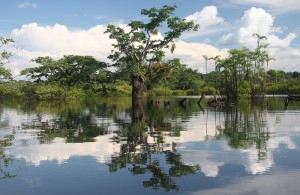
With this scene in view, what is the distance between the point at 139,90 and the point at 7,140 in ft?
133

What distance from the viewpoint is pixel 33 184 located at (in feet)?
32.5

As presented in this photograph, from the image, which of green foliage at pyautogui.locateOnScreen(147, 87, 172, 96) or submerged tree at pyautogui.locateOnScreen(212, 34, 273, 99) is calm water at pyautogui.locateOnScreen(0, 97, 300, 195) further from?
green foliage at pyautogui.locateOnScreen(147, 87, 172, 96)

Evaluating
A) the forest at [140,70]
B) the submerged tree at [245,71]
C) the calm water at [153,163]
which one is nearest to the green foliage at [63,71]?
the forest at [140,70]

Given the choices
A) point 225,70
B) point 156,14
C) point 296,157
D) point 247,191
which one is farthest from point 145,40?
point 247,191

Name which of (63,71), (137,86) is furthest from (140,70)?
(63,71)

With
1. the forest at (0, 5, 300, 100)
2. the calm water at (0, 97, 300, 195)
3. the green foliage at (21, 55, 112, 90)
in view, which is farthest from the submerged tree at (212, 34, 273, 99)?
the calm water at (0, 97, 300, 195)

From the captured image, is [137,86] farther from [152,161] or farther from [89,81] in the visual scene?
[152,161]

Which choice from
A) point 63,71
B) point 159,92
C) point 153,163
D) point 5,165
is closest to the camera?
point 153,163

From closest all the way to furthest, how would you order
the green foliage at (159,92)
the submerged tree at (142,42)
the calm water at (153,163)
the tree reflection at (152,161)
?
the calm water at (153,163), the tree reflection at (152,161), the submerged tree at (142,42), the green foliage at (159,92)

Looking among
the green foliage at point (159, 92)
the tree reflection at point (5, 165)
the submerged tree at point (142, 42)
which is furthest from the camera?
the green foliage at point (159, 92)

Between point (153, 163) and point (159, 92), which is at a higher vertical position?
point (159, 92)

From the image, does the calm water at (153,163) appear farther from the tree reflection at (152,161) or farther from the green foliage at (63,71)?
the green foliage at (63,71)

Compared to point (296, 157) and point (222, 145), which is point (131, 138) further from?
point (296, 157)

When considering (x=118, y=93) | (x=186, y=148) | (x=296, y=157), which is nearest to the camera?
(x=296, y=157)
